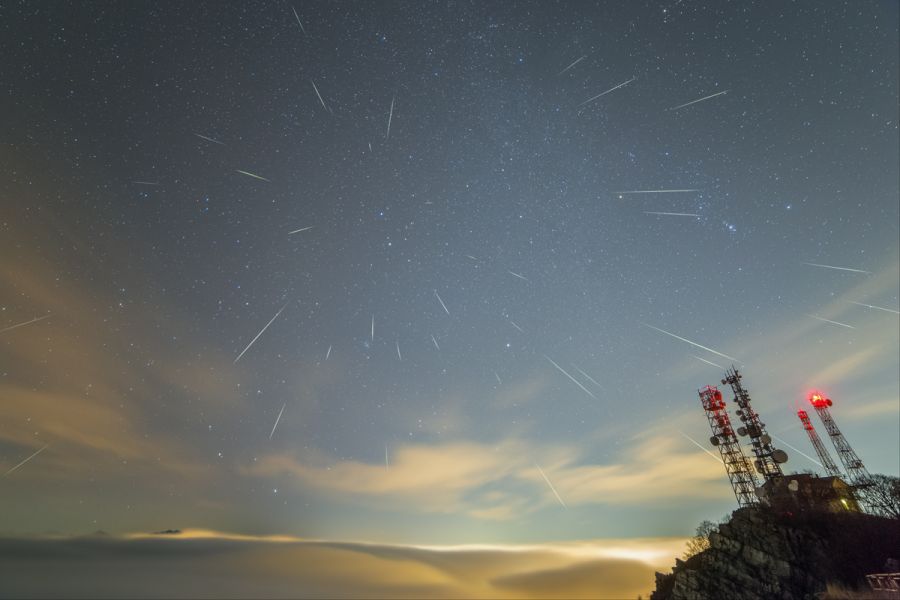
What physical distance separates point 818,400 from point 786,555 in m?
29.7

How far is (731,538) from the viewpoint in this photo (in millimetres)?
56125

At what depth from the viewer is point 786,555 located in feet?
168

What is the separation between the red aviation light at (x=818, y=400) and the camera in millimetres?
68062

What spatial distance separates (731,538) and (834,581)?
10.7 meters

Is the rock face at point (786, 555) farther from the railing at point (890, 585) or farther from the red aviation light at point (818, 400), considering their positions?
the railing at point (890, 585)

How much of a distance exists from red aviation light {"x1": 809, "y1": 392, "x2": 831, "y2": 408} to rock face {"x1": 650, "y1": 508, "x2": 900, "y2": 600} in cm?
1721

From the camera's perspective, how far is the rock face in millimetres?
48406

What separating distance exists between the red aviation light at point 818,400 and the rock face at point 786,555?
17.2 meters

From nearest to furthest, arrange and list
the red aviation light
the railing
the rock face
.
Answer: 1. the railing
2. the rock face
3. the red aviation light

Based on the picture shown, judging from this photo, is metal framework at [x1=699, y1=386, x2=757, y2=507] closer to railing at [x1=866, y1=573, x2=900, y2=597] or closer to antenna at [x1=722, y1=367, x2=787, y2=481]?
antenna at [x1=722, y1=367, x2=787, y2=481]

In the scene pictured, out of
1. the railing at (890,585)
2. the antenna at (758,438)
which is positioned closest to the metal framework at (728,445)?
the antenna at (758,438)

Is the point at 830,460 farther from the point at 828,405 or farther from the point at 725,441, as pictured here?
the point at 725,441

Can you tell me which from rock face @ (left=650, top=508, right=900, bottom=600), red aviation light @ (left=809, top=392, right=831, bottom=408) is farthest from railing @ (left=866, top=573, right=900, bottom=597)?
red aviation light @ (left=809, top=392, right=831, bottom=408)

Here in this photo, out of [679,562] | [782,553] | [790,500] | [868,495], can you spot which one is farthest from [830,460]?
[679,562]
